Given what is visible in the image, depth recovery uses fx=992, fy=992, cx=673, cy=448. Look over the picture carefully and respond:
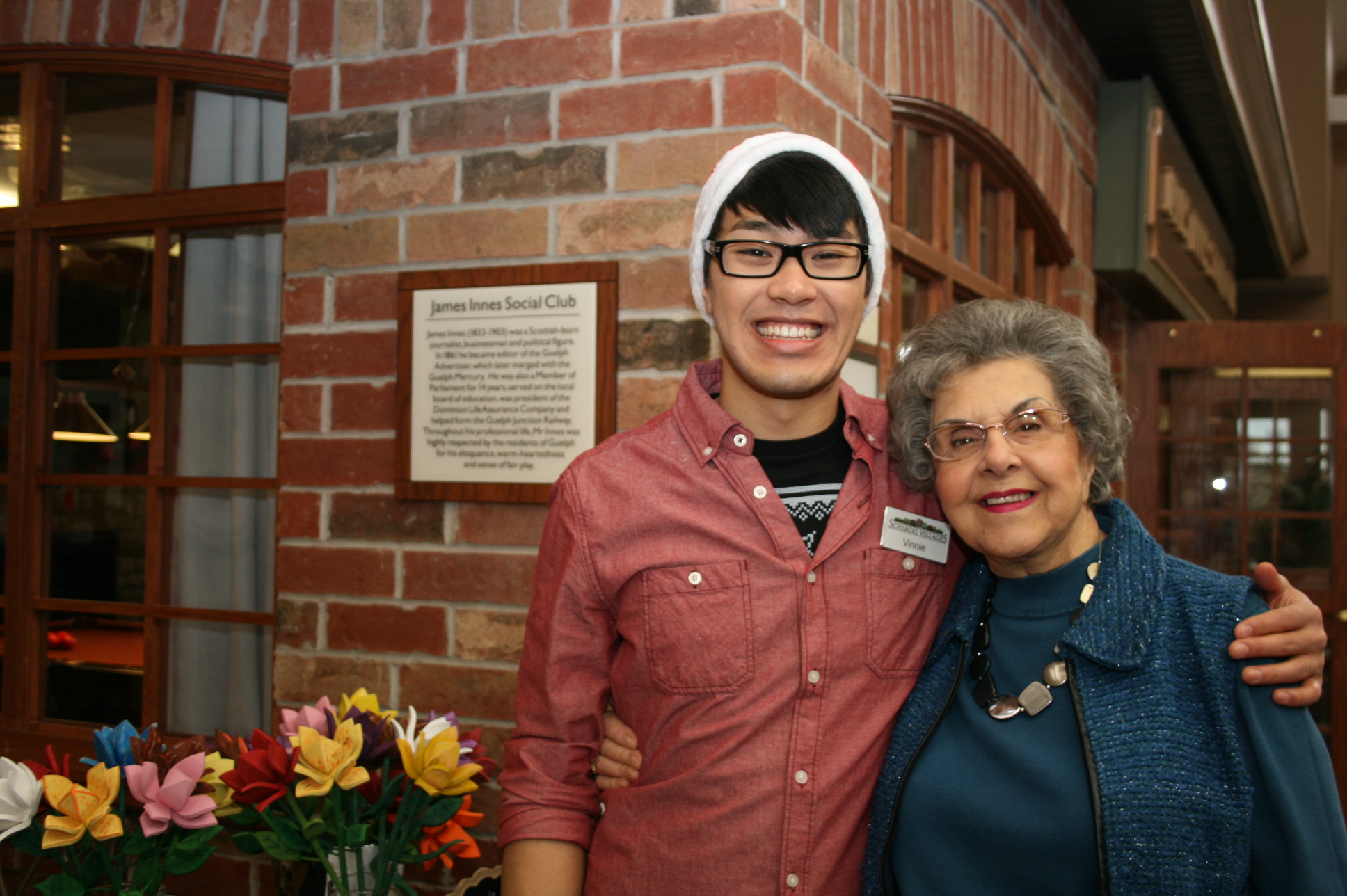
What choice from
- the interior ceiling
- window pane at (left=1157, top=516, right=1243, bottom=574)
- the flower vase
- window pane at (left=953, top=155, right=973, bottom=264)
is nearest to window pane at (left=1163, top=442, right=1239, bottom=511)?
window pane at (left=1157, top=516, right=1243, bottom=574)

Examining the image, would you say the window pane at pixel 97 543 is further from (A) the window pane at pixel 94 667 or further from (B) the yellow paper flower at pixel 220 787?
(B) the yellow paper flower at pixel 220 787

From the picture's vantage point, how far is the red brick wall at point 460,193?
191cm

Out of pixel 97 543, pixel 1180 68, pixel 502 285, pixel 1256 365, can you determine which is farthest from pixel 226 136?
pixel 1256 365

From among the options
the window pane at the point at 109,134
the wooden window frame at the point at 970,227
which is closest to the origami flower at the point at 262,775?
the wooden window frame at the point at 970,227

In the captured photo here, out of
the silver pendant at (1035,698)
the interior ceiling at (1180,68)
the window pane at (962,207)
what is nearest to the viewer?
the silver pendant at (1035,698)

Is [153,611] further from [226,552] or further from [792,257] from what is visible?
[792,257]

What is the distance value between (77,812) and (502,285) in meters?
1.17

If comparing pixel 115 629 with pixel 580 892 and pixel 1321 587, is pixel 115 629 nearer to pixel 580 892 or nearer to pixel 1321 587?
pixel 580 892

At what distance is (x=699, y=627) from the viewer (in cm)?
132

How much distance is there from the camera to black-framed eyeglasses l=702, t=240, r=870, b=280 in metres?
1.36

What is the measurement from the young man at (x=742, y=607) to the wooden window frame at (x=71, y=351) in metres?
1.38

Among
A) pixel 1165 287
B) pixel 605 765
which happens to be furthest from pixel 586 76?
pixel 1165 287

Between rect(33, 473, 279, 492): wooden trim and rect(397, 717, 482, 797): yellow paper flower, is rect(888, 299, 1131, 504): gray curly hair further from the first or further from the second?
rect(33, 473, 279, 492): wooden trim

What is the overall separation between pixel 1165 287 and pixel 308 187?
381 cm
